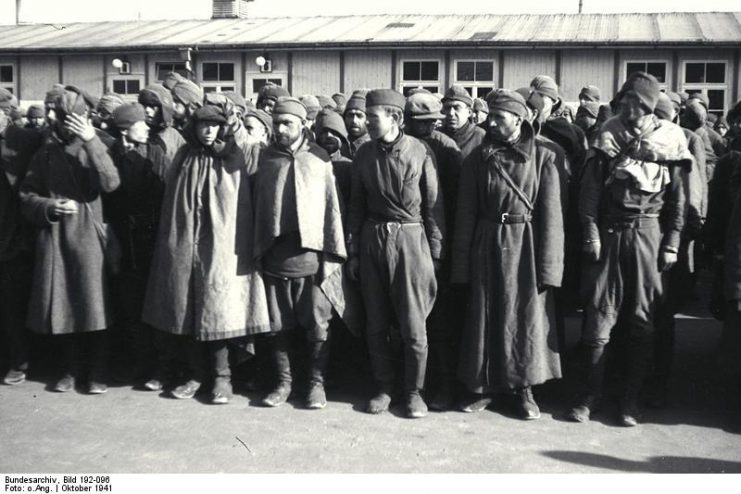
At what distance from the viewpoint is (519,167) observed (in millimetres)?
5066

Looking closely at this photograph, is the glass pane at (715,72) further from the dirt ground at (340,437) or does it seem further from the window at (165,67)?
the dirt ground at (340,437)

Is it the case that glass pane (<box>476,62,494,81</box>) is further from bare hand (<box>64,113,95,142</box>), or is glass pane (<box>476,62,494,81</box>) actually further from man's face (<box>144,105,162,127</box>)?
bare hand (<box>64,113,95,142</box>)

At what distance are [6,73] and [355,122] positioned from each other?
18.7 m

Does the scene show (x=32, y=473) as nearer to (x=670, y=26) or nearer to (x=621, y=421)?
(x=621, y=421)

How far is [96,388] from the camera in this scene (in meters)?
5.62

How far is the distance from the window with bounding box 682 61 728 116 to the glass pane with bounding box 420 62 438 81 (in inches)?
224

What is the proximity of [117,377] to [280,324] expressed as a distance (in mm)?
Answer: 1514

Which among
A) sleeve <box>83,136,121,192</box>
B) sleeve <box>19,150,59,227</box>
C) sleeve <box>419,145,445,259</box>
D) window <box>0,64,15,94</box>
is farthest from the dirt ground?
window <box>0,64,15,94</box>

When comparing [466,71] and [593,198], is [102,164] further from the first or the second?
[466,71]

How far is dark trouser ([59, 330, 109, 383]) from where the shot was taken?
573 centimetres

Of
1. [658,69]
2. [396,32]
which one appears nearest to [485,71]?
[396,32]

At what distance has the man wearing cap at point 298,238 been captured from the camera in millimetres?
5273

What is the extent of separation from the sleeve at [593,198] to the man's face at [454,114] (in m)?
1.23

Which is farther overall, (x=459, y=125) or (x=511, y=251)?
(x=459, y=125)
